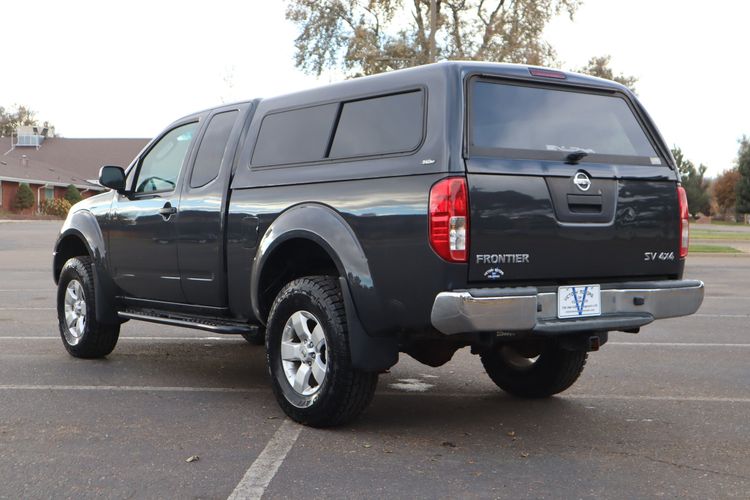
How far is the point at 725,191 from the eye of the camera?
10381cm

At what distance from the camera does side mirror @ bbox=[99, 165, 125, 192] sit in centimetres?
758

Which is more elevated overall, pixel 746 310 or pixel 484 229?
pixel 484 229

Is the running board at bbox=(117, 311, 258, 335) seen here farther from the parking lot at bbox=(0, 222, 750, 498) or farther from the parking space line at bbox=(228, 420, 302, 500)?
the parking space line at bbox=(228, 420, 302, 500)

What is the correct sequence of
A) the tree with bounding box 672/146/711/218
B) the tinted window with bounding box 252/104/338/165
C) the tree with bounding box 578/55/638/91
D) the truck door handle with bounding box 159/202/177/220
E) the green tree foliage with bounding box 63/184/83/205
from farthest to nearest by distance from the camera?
the tree with bounding box 672/146/711/218, the green tree foliage with bounding box 63/184/83/205, the tree with bounding box 578/55/638/91, the truck door handle with bounding box 159/202/177/220, the tinted window with bounding box 252/104/338/165

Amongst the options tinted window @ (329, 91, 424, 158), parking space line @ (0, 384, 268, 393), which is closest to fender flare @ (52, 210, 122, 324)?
parking space line @ (0, 384, 268, 393)

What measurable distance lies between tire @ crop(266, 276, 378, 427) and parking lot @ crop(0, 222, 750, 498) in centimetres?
15

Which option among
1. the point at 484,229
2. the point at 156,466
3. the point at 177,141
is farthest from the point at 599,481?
the point at 177,141

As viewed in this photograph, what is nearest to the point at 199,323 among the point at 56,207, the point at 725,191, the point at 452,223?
the point at 452,223

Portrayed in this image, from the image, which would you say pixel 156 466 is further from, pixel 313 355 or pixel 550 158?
pixel 550 158

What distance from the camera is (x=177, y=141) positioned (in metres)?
7.48

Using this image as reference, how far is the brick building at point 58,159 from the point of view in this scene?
65312mm

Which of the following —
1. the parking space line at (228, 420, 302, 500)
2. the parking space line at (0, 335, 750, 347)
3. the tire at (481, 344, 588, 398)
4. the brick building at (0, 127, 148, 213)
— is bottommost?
the parking space line at (0, 335, 750, 347)

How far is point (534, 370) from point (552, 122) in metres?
1.90

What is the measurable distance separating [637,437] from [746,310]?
7626mm
